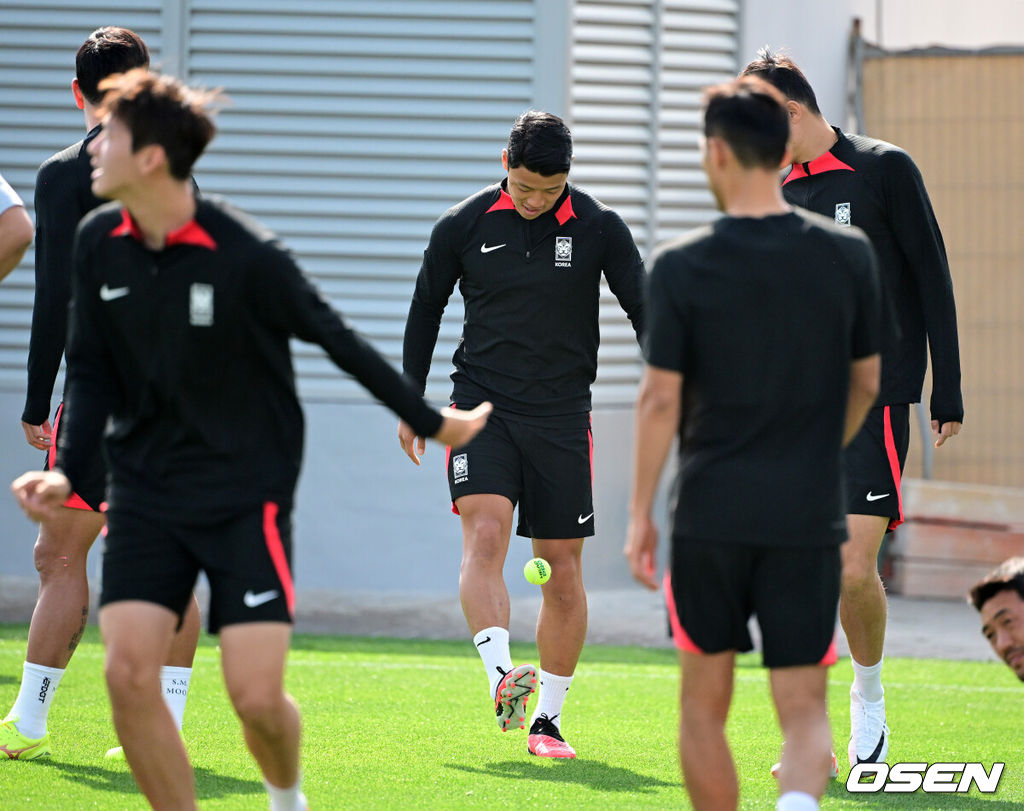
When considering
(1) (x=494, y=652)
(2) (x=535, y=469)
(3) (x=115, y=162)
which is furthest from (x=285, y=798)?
(2) (x=535, y=469)

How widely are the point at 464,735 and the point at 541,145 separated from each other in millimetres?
2350

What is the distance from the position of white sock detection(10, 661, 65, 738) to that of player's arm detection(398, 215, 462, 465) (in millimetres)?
1605

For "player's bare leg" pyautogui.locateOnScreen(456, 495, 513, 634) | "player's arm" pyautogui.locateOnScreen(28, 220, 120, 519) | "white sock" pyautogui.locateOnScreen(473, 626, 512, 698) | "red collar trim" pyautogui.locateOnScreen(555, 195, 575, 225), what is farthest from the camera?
"red collar trim" pyautogui.locateOnScreen(555, 195, 575, 225)

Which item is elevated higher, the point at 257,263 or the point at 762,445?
the point at 257,263

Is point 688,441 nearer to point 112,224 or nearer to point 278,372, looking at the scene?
point 278,372

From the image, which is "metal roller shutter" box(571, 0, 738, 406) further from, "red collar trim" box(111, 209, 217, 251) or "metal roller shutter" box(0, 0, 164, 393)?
"red collar trim" box(111, 209, 217, 251)

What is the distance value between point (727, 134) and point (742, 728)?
3.46m

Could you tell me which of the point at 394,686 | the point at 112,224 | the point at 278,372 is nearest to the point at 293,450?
the point at 278,372

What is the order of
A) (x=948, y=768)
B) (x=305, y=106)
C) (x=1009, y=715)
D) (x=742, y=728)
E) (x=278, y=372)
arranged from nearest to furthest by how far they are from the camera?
(x=278, y=372) → (x=948, y=768) → (x=742, y=728) → (x=1009, y=715) → (x=305, y=106)

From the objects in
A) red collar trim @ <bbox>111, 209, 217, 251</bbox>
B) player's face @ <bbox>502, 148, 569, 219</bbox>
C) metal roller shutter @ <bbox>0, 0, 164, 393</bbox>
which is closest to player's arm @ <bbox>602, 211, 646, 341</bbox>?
player's face @ <bbox>502, 148, 569, 219</bbox>

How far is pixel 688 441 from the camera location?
11.8 ft

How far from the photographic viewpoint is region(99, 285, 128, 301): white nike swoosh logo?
3.68 meters

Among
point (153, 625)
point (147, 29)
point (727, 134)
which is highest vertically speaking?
point (147, 29)

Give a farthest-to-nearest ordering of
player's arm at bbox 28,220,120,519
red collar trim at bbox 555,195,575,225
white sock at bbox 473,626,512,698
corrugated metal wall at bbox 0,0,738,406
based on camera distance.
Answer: corrugated metal wall at bbox 0,0,738,406 < red collar trim at bbox 555,195,575,225 < white sock at bbox 473,626,512,698 < player's arm at bbox 28,220,120,519
